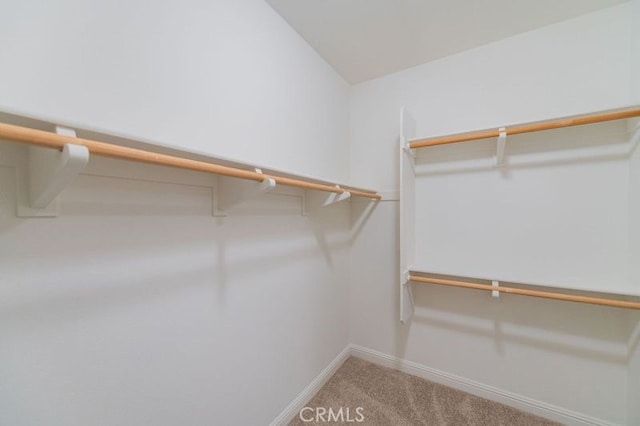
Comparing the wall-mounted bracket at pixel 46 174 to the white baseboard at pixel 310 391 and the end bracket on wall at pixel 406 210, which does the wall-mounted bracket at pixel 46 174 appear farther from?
the end bracket on wall at pixel 406 210

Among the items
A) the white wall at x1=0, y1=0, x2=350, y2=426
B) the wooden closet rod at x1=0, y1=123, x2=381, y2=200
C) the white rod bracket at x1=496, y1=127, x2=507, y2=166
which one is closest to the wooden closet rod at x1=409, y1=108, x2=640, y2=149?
the white rod bracket at x1=496, y1=127, x2=507, y2=166

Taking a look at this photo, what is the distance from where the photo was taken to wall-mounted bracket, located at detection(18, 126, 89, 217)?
537mm

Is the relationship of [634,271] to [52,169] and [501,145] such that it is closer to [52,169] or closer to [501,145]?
[501,145]

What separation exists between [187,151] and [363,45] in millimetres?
1504

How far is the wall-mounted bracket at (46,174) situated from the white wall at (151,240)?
0.02 meters

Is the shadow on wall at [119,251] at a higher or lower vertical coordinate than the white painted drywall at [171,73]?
lower

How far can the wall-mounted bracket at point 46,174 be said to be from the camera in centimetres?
54

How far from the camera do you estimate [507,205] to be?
63.9 inches

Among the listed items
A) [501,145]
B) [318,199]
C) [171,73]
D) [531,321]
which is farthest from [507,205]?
[171,73]

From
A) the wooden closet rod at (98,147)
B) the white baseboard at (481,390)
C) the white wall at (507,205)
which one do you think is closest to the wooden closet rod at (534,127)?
the white wall at (507,205)

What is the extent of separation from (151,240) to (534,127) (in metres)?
1.91

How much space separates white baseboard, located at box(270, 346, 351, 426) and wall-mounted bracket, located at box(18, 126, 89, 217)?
57.0 inches

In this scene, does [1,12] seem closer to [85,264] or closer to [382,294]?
[85,264]

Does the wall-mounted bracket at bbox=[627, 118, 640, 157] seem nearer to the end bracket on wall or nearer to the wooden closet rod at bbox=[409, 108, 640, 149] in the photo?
the wooden closet rod at bbox=[409, 108, 640, 149]
